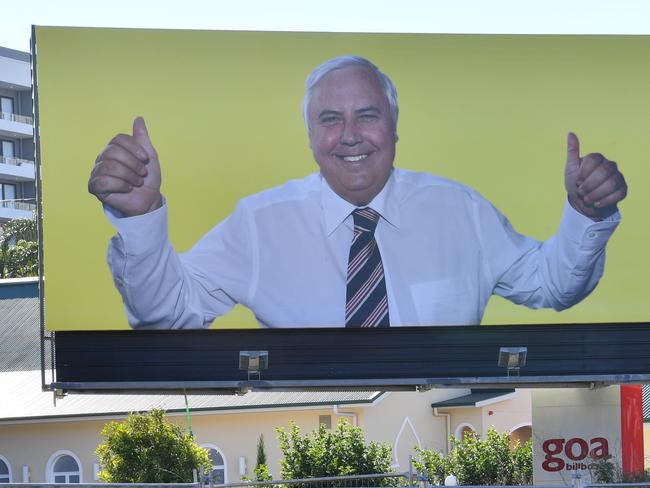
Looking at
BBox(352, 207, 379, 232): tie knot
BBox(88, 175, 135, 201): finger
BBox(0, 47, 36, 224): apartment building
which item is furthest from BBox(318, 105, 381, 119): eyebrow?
BBox(0, 47, 36, 224): apartment building

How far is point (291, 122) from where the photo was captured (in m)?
13.6

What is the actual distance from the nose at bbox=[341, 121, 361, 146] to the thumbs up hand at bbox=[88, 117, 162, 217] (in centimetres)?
200

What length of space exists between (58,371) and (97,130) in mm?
2594

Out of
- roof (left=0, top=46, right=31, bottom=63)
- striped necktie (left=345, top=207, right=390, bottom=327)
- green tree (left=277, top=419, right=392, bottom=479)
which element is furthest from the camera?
roof (left=0, top=46, right=31, bottom=63)

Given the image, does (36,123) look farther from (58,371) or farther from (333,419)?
(333,419)

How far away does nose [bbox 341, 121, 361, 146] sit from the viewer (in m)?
13.7

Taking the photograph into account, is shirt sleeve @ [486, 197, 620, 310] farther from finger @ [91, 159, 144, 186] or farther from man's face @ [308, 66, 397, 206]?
finger @ [91, 159, 144, 186]

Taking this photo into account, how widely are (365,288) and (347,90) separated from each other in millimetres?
2139

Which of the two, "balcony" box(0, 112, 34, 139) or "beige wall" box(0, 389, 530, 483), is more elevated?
"balcony" box(0, 112, 34, 139)

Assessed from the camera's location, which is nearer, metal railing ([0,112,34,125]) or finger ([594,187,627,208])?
finger ([594,187,627,208])

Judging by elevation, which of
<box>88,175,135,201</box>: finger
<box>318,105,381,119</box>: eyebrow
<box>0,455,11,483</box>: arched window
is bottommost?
<box>0,455,11,483</box>: arched window

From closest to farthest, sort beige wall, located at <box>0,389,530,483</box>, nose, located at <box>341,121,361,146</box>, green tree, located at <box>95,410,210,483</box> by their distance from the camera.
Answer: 1. nose, located at <box>341,121,361,146</box>
2. green tree, located at <box>95,410,210,483</box>
3. beige wall, located at <box>0,389,530,483</box>

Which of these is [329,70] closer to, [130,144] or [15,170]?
[130,144]

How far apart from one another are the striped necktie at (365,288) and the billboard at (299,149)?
3.8 inches
